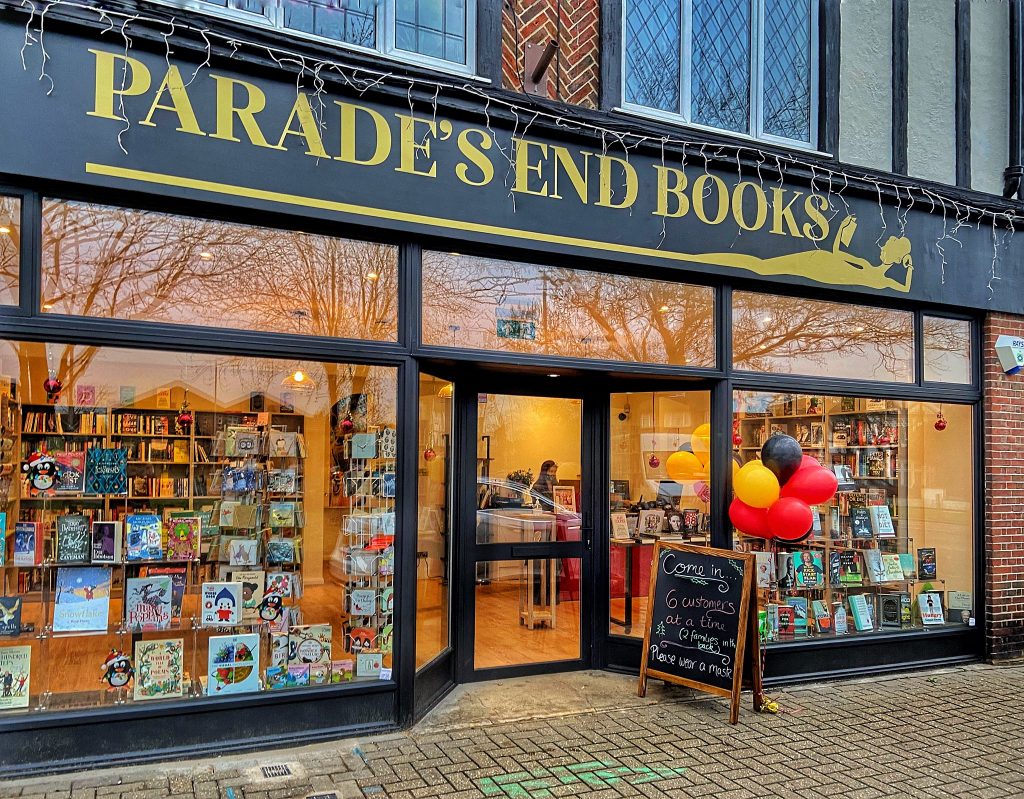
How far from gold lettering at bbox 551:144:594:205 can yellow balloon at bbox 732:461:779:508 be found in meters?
2.28

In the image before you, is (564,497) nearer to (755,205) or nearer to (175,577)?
(755,205)

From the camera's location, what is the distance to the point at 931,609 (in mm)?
6953

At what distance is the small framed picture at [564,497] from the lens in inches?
247

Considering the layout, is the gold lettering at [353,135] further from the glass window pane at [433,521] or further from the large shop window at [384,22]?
the glass window pane at [433,521]

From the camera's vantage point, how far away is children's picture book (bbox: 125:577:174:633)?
4602mm

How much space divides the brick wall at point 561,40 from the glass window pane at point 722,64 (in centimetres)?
98

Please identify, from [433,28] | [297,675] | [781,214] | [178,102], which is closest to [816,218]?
[781,214]

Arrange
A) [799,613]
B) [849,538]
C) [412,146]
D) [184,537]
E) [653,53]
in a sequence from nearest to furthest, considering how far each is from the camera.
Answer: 1. [184,537]
2. [412,146]
3. [653,53]
4. [799,613]
5. [849,538]

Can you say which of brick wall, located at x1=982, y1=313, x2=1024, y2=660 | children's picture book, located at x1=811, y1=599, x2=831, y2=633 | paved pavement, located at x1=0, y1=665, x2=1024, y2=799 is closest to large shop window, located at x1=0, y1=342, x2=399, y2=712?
paved pavement, located at x1=0, y1=665, x2=1024, y2=799

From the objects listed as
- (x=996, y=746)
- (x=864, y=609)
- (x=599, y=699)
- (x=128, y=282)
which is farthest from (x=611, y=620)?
(x=128, y=282)

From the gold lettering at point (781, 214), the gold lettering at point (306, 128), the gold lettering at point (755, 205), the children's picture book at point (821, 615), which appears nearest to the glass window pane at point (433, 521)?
the gold lettering at point (306, 128)

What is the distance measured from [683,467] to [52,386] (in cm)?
446

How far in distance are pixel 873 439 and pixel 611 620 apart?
286 centimetres

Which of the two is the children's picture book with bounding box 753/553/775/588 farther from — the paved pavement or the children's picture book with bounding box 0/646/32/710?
the children's picture book with bounding box 0/646/32/710
